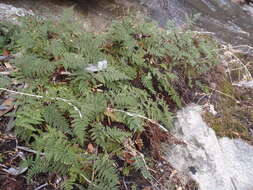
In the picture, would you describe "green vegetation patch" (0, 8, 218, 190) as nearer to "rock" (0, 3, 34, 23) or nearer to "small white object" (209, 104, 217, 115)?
"small white object" (209, 104, 217, 115)

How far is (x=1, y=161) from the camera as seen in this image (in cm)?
219

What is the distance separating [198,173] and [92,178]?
1217 mm

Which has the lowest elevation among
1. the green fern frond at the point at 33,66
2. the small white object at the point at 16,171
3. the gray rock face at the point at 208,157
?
the gray rock face at the point at 208,157

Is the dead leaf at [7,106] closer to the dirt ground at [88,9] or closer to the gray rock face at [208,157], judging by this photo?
the gray rock face at [208,157]

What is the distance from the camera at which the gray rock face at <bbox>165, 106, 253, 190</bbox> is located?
2775 millimetres

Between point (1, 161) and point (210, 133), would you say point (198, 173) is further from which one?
point (1, 161)

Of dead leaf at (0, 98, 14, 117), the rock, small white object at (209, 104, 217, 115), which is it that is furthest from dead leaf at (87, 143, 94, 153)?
the rock

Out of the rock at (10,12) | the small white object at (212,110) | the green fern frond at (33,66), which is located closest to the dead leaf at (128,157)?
the green fern frond at (33,66)

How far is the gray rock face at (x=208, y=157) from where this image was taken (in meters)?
2.78

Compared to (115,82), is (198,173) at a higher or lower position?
lower

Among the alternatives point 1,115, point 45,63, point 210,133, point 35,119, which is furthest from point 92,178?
point 210,133

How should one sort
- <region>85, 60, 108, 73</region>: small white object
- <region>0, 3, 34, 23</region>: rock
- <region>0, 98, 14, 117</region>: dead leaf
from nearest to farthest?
<region>0, 98, 14, 117</region>: dead leaf, <region>85, 60, 108, 73</region>: small white object, <region>0, 3, 34, 23</region>: rock

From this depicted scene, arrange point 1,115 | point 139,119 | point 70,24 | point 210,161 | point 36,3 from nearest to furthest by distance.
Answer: point 1,115
point 139,119
point 210,161
point 70,24
point 36,3

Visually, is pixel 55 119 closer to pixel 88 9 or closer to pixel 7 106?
pixel 7 106
